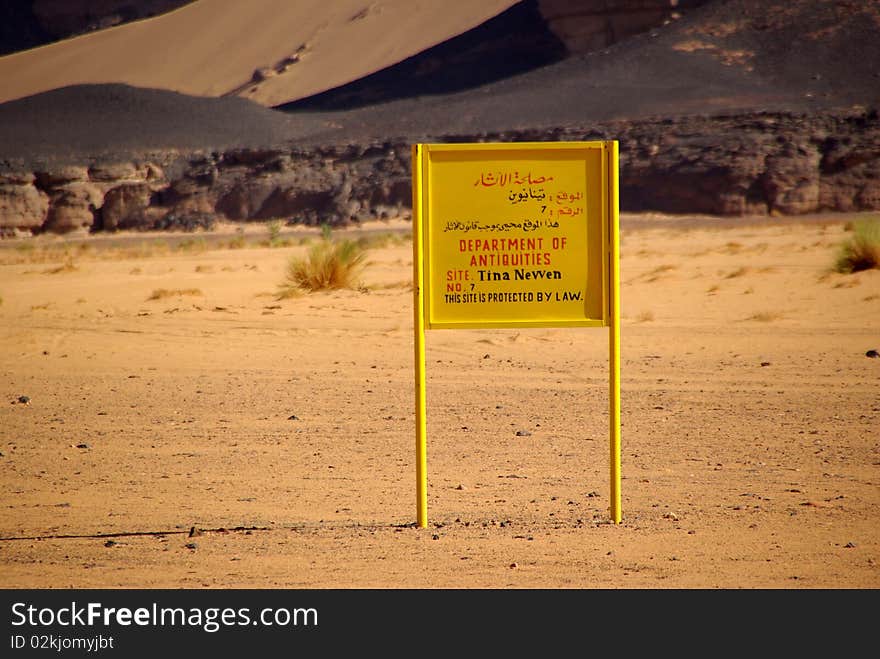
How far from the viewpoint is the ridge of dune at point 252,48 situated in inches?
4569

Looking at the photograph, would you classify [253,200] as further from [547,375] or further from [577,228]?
[577,228]

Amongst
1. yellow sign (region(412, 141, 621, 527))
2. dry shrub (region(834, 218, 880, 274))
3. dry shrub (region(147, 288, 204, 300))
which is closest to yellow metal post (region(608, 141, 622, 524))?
yellow sign (region(412, 141, 621, 527))

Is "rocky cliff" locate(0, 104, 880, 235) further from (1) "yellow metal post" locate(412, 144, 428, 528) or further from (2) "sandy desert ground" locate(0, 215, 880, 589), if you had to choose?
(1) "yellow metal post" locate(412, 144, 428, 528)

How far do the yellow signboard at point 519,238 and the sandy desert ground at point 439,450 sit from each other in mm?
1355

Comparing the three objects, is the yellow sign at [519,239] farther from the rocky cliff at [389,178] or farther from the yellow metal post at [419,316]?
the rocky cliff at [389,178]

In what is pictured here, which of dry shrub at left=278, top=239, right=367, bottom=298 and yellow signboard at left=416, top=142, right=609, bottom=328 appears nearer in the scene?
yellow signboard at left=416, top=142, right=609, bottom=328

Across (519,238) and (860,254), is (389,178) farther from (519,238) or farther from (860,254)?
(519,238)

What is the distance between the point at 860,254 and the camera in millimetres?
22891

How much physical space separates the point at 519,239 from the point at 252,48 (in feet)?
408

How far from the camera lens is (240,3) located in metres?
134

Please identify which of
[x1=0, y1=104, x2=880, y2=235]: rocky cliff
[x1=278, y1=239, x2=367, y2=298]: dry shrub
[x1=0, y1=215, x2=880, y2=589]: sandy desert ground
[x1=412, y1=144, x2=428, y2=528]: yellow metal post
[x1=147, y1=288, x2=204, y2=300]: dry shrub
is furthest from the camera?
[x1=0, y1=104, x2=880, y2=235]: rocky cliff

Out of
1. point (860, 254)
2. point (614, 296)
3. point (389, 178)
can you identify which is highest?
point (389, 178)

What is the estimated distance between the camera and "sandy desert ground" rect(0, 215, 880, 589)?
665 cm

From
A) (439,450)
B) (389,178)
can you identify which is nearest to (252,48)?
(389,178)
